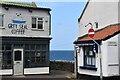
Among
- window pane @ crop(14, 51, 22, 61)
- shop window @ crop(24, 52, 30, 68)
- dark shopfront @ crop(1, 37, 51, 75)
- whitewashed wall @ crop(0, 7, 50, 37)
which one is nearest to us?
dark shopfront @ crop(1, 37, 51, 75)

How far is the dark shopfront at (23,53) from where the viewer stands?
88.1 ft

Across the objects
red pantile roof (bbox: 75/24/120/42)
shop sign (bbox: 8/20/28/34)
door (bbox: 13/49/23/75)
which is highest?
shop sign (bbox: 8/20/28/34)

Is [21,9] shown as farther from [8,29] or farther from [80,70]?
[80,70]

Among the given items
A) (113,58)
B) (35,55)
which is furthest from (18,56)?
(113,58)

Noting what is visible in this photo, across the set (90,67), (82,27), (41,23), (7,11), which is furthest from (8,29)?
(90,67)

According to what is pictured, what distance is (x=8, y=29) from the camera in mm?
27188

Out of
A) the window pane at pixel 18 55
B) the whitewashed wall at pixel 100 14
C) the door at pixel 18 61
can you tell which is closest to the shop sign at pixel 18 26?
the door at pixel 18 61

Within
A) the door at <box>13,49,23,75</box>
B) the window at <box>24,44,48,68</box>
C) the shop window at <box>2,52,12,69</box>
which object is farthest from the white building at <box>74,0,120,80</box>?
the shop window at <box>2,52,12,69</box>

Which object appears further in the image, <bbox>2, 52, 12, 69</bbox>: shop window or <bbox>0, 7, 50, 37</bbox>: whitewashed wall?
<bbox>0, 7, 50, 37</bbox>: whitewashed wall

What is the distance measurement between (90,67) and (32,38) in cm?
840

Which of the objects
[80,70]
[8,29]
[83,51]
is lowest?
[80,70]

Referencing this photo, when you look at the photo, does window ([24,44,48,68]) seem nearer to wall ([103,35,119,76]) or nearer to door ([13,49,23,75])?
door ([13,49,23,75])

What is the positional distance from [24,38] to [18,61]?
7.13 feet

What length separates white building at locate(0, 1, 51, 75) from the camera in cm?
2688
